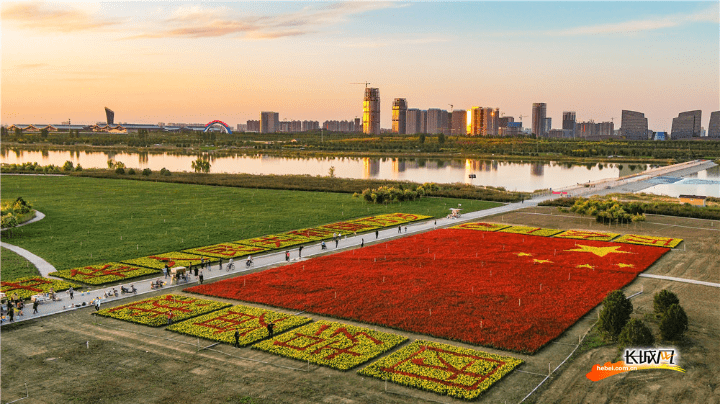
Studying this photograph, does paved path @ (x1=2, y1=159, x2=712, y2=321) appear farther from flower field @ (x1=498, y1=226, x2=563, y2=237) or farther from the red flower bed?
flower field @ (x1=498, y1=226, x2=563, y2=237)

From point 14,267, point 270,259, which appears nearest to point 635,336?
point 270,259

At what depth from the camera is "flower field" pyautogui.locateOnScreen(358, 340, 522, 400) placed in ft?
67.1

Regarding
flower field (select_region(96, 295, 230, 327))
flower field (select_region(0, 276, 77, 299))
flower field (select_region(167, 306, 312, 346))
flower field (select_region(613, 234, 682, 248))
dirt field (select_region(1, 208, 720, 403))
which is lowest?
dirt field (select_region(1, 208, 720, 403))

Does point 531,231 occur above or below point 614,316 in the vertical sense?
below

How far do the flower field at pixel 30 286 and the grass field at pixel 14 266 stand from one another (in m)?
1.47

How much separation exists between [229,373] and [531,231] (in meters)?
35.7

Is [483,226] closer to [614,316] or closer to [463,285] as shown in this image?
[463,285]

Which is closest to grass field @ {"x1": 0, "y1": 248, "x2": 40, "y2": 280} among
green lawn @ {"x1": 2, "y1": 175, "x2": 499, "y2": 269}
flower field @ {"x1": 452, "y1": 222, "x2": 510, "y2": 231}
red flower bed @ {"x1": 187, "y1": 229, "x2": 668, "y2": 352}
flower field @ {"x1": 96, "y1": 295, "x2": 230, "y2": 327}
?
green lawn @ {"x1": 2, "y1": 175, "x2": 499, "y2": 269}

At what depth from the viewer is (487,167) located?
5669 inches

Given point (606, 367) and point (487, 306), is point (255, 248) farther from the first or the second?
point (606, 367)

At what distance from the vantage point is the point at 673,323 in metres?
24.3

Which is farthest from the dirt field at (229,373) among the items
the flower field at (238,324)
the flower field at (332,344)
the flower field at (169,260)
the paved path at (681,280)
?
the flower field at (169,260)

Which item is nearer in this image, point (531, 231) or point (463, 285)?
point (463, 285)

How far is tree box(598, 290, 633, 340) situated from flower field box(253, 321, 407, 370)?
8.44 metres
